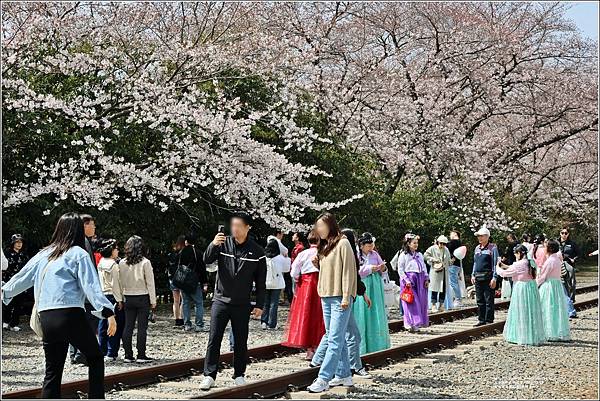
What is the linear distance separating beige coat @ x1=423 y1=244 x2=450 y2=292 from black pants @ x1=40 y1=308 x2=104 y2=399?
38.8ft

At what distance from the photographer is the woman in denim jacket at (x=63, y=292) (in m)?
7.30

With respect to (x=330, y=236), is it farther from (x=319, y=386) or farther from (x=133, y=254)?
(x=133, y=254)

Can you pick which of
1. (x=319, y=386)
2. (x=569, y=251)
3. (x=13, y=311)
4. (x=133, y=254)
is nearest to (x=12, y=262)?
(x=13, y=311)

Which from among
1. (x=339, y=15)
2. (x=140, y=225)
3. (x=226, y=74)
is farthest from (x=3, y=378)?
(x=339, y=15)

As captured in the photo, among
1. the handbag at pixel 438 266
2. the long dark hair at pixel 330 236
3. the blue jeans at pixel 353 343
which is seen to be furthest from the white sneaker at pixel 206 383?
the handbag at pixel 438 266

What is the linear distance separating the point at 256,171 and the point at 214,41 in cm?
367

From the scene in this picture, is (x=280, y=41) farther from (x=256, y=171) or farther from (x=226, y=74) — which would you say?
(x=256, y=171)

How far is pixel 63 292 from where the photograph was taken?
731 cm

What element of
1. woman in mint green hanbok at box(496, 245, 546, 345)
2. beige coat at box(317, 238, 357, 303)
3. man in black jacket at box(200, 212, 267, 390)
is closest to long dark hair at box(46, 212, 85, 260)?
man in black jacket at box(200, 212, 267, 390)

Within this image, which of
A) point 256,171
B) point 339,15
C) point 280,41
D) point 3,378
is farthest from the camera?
point 339,15

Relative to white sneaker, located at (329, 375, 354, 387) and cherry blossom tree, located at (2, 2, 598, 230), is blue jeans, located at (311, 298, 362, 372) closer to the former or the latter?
white sneaker, located at (329, 375, 354, 387)

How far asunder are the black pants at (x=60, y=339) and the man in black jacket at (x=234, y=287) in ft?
5.51

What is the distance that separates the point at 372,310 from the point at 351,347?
1.64 m

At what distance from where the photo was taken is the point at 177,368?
1028 centimetres
